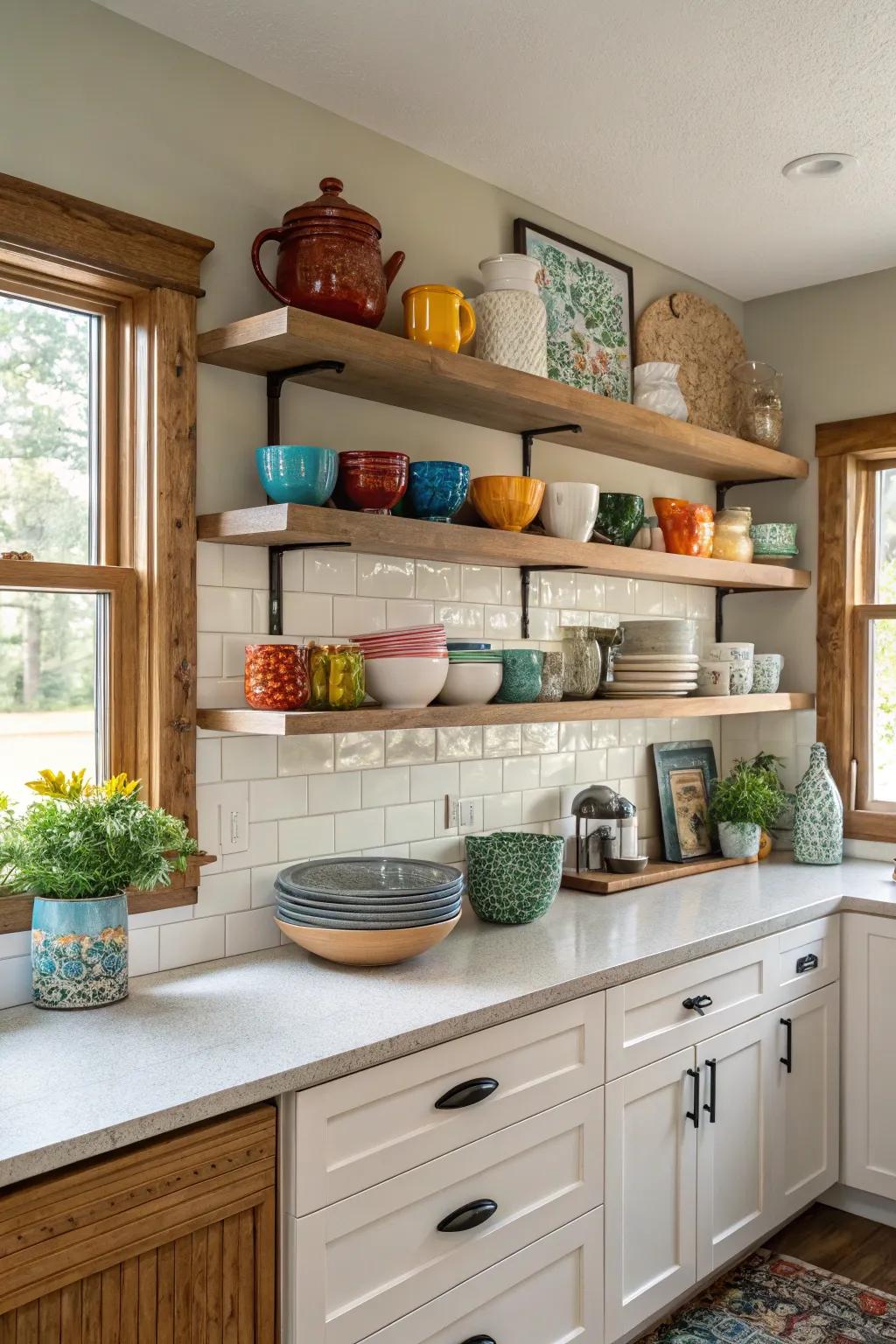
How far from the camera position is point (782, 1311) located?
254cm

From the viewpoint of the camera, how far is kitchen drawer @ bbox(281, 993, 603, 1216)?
65.7 inches

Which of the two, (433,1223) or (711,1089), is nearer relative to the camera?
(433,1223)

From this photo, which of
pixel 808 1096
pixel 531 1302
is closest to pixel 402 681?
pixel 531 1302

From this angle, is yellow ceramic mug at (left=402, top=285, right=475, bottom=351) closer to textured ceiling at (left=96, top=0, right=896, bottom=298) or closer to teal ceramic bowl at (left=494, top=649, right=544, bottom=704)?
textured ceiling at (left=96, top=0, right=896, bottom=298)

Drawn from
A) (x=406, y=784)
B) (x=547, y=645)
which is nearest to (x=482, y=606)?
(x=547, y=645)

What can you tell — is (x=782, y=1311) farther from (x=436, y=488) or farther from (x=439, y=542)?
(x=436, y=488)

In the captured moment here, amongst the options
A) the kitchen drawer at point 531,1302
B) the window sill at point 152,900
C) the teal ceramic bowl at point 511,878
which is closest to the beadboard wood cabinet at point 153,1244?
the kitchen drawer at point 531,1302

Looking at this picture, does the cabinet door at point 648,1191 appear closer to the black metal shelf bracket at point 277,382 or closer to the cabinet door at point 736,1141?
the cabinet door at point 736,1141

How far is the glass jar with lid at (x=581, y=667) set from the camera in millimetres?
2852

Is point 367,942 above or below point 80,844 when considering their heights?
below

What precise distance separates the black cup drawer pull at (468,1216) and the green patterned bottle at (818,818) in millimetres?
1765

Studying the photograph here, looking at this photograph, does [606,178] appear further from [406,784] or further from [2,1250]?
[2,1250]

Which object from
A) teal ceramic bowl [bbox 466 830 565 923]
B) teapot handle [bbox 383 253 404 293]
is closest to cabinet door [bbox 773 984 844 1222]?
teal ceramic bowl [bbox 466 830 565 923]

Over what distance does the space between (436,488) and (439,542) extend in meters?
0.15
